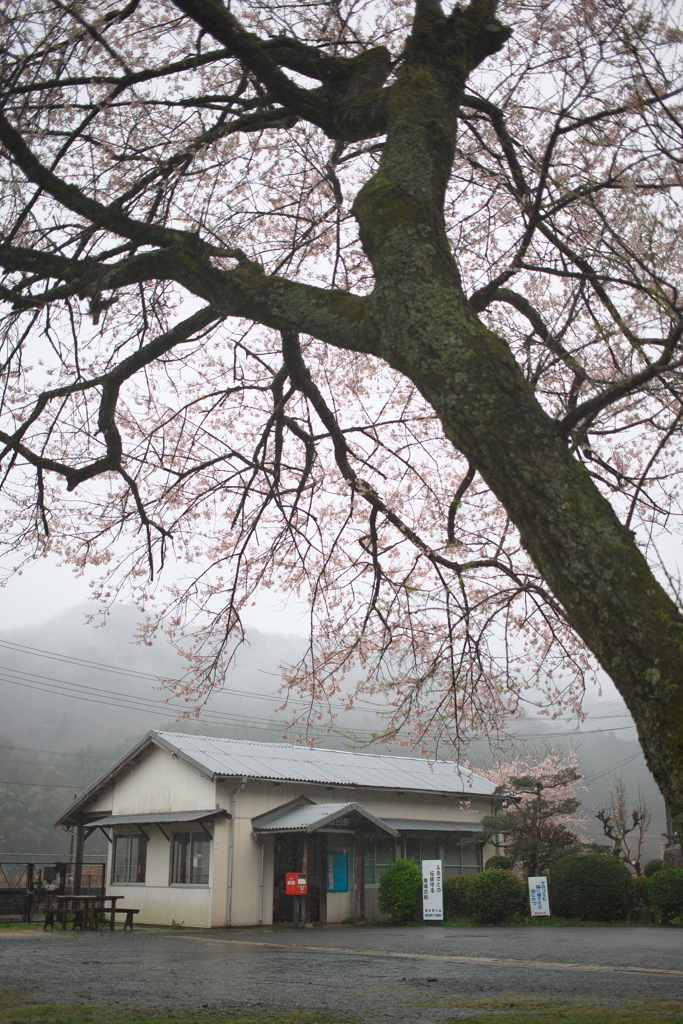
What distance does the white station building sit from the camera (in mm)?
18406

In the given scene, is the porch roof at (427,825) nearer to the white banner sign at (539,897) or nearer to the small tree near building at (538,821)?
the small tree near building at (538,821)

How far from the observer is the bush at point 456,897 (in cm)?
2064

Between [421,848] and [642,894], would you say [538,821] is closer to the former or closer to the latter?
[642,894]

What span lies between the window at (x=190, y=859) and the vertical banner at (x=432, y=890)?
5.04 meters

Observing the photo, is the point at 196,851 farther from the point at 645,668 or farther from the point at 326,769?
the point at 645,668

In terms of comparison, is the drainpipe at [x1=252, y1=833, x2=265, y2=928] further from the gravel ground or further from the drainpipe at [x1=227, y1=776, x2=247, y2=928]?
the gravel ground

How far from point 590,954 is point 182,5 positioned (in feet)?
38.0

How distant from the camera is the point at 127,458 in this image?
257 inches

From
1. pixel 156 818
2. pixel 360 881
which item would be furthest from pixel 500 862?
pixel 156 818

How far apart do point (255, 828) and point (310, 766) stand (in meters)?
3.50

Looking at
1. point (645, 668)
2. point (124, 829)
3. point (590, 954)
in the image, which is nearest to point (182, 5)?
point (645, 668)

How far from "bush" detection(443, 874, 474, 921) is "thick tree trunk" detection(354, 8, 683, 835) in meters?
20.1

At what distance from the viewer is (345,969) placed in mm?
8719

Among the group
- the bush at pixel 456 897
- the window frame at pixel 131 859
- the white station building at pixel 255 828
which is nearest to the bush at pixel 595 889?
the bush at pixel 456 897
